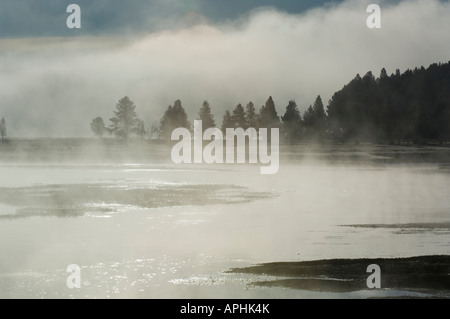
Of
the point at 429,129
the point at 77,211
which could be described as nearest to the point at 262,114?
the point at 429,129

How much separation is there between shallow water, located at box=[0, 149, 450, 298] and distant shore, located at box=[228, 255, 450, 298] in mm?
536

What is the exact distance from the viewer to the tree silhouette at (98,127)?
13950 cm

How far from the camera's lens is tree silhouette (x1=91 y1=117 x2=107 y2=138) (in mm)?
139500

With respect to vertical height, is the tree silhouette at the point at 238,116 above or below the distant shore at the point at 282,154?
above

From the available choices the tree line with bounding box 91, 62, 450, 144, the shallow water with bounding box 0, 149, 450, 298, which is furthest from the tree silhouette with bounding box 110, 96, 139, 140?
the shallow water with bounding box 0, 149, 450, 298

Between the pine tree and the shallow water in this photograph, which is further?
the pine tree

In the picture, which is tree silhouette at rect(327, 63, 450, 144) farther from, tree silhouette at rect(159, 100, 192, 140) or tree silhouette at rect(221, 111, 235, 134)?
tree silhouette at rect(159, 100, 192, 140)

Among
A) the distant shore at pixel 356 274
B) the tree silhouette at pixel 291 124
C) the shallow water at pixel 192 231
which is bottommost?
the distant shore at pixel 356 274

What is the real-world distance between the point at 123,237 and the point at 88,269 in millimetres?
4918

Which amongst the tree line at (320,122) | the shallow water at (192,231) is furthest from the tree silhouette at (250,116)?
Result: the shallow water at (192,231)

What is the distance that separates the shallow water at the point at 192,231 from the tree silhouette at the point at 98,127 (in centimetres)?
9742

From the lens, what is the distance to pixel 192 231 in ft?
78.6

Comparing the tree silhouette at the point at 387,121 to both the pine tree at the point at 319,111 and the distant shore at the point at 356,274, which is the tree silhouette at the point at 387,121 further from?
the distant shore at the point at 356,274
